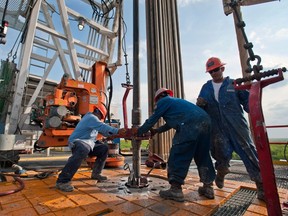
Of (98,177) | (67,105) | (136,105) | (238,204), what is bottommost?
(238,204)

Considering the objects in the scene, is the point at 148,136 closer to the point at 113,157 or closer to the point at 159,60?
the point at 113,157

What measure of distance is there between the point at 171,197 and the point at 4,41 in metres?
4.20

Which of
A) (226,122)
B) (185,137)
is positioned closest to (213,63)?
(226,122)

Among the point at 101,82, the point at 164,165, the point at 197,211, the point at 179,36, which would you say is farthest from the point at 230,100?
the point at 179,36

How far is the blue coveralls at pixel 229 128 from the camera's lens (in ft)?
7.03

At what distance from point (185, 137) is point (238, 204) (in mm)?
879

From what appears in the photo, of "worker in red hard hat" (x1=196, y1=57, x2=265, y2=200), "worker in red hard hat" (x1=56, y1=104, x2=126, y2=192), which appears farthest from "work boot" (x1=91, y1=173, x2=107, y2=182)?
"worker in red hard hat" (x1=196, y1=57, x2=265, y2=200)

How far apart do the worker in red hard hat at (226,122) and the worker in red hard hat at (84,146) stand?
4.07 feet

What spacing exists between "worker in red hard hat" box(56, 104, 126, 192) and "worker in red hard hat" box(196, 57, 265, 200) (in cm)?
124

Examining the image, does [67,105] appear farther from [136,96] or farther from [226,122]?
[226,122]

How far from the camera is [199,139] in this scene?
2.23 meters

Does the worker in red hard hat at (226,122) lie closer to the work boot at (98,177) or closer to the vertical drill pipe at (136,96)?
the vertical drill pipe at (136,96)

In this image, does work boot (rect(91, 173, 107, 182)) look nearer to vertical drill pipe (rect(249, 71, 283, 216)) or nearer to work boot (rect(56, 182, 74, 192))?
work boot (rect(56, 182, 74, 192))

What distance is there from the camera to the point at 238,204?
2.00m
